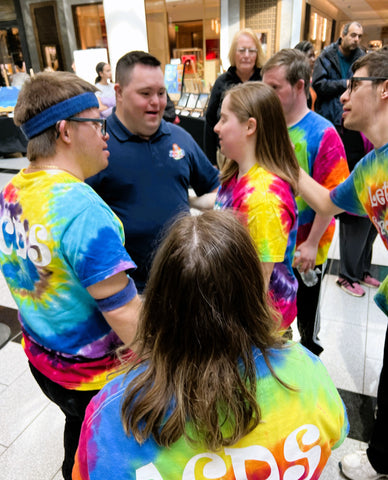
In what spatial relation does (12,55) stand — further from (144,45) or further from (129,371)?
(129,371)

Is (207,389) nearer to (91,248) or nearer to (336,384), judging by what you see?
(91,248)

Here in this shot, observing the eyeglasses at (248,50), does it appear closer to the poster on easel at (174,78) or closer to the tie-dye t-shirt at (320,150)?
the tie-dye t-shirt at (320,150)

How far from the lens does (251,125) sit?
133cm

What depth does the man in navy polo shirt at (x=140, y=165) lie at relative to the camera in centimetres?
167

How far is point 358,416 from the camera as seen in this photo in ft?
6.27

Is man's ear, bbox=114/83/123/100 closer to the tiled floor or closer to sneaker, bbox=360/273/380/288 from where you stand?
the tiled floor

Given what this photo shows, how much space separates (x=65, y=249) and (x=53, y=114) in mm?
378

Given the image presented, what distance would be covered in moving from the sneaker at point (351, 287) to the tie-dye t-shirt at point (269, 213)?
6.07ft

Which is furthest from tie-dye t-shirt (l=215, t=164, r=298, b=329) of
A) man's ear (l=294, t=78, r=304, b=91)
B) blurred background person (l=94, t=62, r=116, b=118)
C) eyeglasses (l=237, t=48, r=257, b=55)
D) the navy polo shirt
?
blurred background person (l=94, t=62, r=116, b=118)

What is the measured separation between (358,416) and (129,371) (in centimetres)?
170

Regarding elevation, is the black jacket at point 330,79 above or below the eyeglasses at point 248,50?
below

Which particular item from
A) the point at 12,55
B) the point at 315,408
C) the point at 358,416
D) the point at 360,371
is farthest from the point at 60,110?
the point at 12,55

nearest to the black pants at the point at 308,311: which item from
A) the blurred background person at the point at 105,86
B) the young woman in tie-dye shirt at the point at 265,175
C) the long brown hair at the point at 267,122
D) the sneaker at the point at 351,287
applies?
the young woman in tie-dye shirt at the point at 265,175

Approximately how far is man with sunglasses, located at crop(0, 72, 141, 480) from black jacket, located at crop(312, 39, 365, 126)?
322 centimetres
